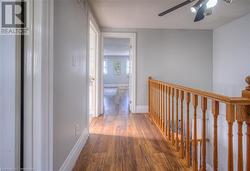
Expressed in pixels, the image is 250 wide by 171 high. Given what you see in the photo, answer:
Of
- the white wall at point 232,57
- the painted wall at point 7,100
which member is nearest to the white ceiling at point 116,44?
the white wall at point 232,57

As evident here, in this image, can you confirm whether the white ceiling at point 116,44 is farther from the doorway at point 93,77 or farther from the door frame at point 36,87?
the door frame at point 36,87

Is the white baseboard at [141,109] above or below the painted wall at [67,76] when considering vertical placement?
below

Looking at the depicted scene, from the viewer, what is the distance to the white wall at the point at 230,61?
12.5 feet

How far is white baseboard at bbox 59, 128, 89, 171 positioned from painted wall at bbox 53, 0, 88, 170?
5 centimetres

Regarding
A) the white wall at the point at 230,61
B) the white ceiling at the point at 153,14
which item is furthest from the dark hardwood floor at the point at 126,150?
the white ceiling at the point at 153,14

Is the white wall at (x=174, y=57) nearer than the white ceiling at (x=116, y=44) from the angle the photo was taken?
Yes

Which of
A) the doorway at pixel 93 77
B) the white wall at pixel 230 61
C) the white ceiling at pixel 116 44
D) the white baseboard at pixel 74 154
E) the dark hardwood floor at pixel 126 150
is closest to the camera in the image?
the white baseboard at pixel 74 154

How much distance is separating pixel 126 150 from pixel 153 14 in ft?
8.40

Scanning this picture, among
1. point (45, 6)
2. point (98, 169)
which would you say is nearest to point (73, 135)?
point (98, 169)

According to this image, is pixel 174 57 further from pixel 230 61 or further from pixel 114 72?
pixel 114 72

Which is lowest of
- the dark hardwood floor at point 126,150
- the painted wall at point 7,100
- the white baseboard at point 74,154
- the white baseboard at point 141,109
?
the dark hardwood floor at point 126,150

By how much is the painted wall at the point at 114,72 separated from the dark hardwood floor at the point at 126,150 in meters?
8.71

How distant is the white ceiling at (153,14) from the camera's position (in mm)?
3078

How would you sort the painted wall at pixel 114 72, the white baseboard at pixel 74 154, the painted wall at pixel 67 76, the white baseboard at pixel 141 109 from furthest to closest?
the painted wall at pixel 114 72
the white baseboard at pixel 141 109
the white baseboard at pixel 74 154
the painted wall at pixel 67 76
